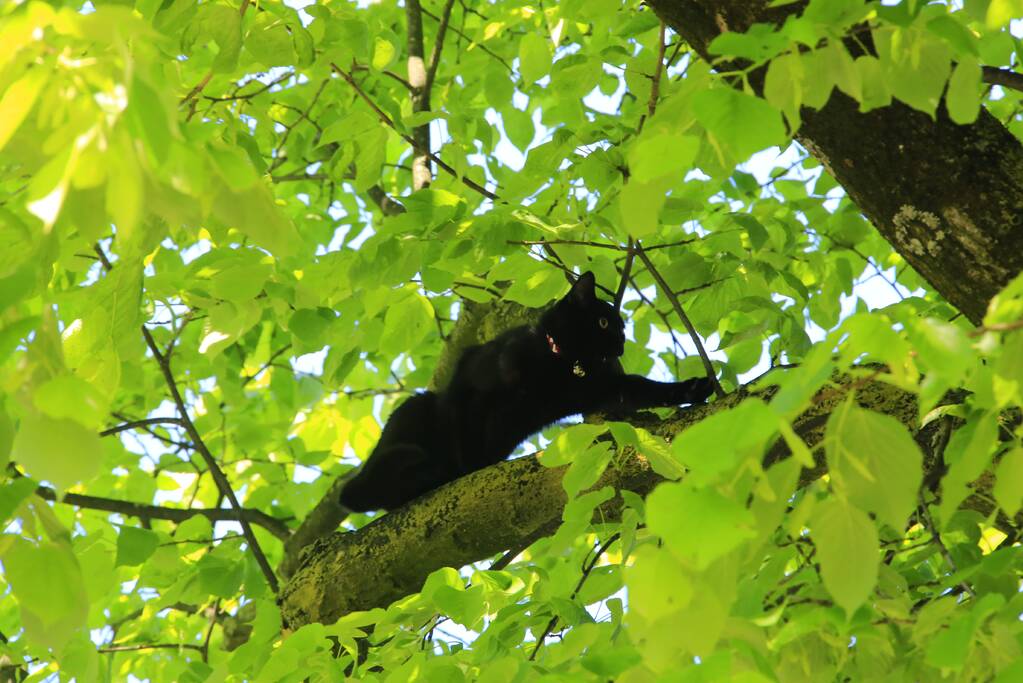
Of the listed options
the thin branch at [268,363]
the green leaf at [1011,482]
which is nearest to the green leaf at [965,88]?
the green leaf at [1011,482]

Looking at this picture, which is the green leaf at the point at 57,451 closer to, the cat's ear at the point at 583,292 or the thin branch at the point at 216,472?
the thin branch at the point at 216,472

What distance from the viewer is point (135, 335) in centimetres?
228

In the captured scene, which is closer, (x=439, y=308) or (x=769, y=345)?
(x=769, y=345)

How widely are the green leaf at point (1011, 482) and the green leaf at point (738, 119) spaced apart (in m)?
0.50

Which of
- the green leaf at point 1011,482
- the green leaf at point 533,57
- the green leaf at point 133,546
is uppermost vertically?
the green leaf at point 533,57

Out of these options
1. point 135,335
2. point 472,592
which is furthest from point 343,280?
point 472,592

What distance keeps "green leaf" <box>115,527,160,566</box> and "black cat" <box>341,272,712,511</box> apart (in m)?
1.28

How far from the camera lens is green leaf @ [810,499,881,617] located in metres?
1.10

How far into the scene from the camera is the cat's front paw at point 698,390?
10.4ft

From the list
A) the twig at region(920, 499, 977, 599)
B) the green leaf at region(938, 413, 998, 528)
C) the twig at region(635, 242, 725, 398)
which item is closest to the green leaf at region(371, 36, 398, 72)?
the twig at region(635, 242, 725, 398)

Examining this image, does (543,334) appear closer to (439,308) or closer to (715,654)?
(439,308)

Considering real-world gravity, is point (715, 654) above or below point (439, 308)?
below

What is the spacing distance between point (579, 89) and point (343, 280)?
2.87 feet

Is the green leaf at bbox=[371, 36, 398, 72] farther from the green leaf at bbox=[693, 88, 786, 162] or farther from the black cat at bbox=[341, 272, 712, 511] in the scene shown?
the green leaf at bbox=[693, 88, 786, 162]
